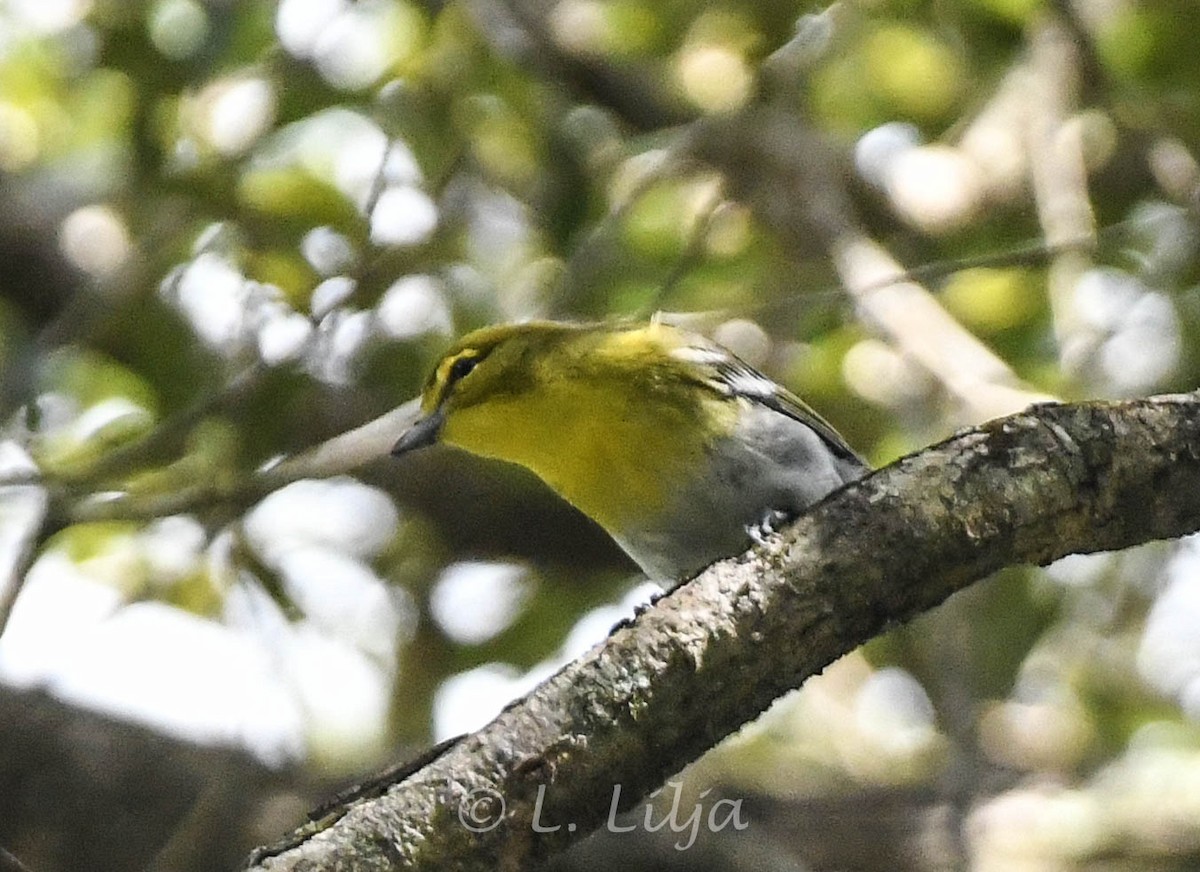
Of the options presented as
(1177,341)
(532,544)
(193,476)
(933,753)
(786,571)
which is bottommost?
(933,753)

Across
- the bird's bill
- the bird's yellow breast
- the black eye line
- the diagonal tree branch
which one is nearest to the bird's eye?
the black eye line

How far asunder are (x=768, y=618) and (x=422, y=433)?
2018 millimetres

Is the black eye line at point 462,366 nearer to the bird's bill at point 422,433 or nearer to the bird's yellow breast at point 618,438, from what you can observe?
the bird's bill at point 422,433

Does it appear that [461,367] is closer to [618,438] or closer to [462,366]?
[462,366]

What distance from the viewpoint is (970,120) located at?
19.0ft

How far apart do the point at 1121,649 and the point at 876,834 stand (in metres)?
1.62

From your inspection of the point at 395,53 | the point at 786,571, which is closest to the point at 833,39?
the point at 395,53

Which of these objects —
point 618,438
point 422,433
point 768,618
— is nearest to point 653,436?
point 618,438

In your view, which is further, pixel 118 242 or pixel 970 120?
pixel 970 120

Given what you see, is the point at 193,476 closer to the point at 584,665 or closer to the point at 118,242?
the point at 118,242

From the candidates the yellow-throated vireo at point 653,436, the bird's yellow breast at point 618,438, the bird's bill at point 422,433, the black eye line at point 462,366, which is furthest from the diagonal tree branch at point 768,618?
the black eye line at point 462,366

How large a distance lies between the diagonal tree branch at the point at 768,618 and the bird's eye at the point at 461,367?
78.6 inches

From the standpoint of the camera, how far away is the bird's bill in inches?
160

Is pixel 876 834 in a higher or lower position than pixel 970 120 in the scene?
lower
